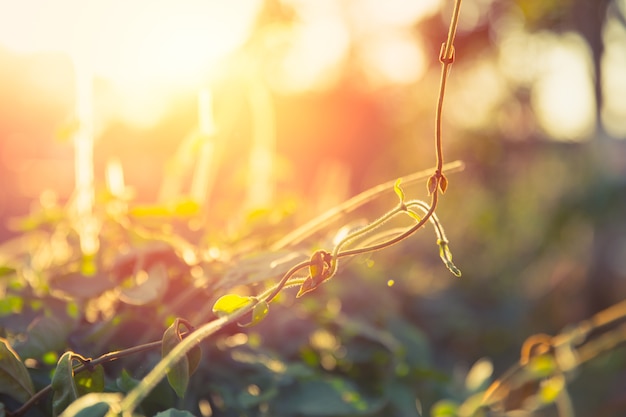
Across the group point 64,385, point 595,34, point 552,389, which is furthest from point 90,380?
point 595,34

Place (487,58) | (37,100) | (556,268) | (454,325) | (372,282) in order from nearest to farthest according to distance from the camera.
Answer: (372,282) < (454,325) < (556,268) < (487,58) < (37,100)

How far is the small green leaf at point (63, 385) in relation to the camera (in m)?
0.31

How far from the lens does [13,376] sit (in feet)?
1.12

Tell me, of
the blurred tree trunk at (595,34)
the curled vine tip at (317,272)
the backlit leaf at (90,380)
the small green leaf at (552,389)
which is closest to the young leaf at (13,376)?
the backlit leaf at (90,380)

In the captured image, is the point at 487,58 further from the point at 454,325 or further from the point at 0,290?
the point at 0,290

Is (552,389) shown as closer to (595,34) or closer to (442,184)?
(442,184)

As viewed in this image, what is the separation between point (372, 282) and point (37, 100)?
26.5 ft

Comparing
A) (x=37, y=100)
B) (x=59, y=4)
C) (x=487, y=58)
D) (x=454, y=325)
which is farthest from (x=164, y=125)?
(x=37, y=100)

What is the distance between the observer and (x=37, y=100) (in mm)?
8102

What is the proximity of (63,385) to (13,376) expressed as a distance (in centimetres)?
5

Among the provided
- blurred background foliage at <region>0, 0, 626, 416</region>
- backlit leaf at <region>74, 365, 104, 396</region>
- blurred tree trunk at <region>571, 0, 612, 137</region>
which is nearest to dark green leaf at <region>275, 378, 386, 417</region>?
blurred background foliage at <region>0, 0, 626, 416</region>

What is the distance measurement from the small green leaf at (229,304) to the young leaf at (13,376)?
11 cm

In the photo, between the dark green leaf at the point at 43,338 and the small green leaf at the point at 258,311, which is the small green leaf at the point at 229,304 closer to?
the small green leaf at the point at 258,311

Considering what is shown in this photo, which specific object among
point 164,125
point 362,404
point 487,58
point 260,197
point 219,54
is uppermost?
point 164,125
